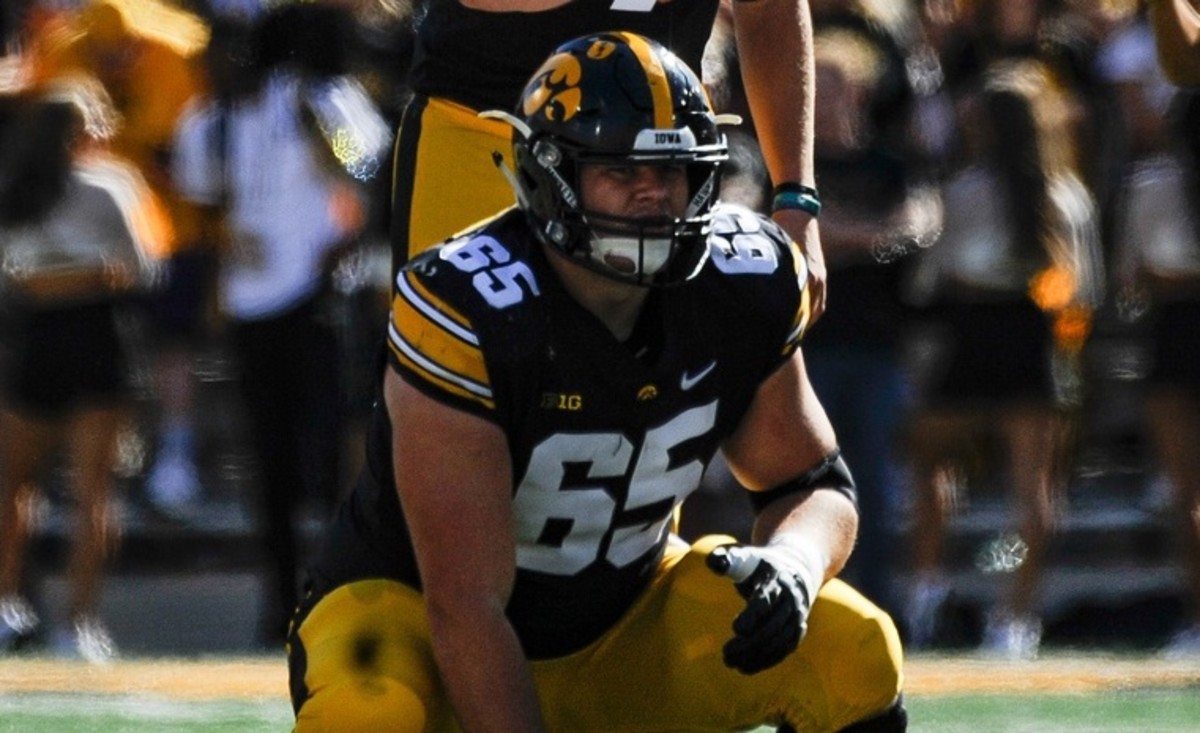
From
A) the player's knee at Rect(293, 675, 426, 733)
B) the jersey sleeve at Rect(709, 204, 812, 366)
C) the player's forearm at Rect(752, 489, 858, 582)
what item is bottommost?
the player's knee at Rect(293, 675, 426, 733)

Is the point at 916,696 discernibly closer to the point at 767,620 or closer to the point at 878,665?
the point at 878,665

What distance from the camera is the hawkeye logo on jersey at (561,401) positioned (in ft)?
13.0

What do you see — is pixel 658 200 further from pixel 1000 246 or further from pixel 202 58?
pixel 202 58

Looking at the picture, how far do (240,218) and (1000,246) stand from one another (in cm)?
229

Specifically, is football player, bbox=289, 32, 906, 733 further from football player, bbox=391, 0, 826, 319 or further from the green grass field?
the green grass field

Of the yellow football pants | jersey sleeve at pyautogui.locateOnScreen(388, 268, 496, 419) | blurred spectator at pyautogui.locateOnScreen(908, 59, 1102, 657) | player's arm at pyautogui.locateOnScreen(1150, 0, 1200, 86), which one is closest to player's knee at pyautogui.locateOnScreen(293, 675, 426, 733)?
the yellow football pants

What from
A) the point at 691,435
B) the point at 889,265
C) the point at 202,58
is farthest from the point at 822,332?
the point at 691,435

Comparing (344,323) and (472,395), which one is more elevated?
(472,395)

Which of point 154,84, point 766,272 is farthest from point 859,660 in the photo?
point 154,84

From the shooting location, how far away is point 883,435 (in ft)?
26.8

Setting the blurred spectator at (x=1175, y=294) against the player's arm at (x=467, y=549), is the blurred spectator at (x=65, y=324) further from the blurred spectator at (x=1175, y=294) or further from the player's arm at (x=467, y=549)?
A: the player's arm at (x=467, y=549)

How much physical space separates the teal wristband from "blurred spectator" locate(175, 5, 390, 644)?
3754mm

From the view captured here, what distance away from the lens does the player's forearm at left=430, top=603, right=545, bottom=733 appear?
385 cm

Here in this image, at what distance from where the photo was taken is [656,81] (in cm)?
400
